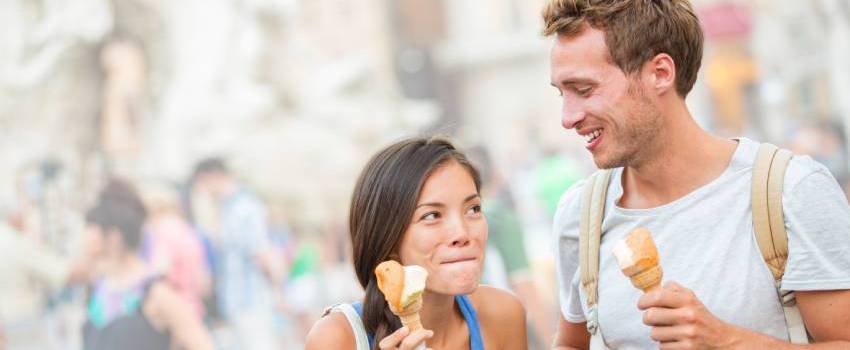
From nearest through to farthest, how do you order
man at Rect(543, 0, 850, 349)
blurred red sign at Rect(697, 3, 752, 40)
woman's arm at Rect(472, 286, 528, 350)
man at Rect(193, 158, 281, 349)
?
man at Rect(543, 0, 850, 349)
woman's arm at Rect(472, 286, 528, 350)
man at Rect(193, 158, 281, 349)
blurred red sign at Rect(697, 3, 752, 40)

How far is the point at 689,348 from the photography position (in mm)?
2102

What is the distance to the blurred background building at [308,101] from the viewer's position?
1058 cm

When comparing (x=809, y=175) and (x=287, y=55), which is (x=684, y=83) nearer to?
(x=809, y=175)

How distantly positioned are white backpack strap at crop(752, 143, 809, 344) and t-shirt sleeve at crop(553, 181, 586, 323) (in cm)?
49

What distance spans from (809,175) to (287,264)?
28.5 ft

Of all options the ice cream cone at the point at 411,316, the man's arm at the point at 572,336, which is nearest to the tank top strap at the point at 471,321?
the man's arm at the point at 572,336

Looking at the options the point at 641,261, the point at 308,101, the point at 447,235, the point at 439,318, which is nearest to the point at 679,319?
the point at 641,261

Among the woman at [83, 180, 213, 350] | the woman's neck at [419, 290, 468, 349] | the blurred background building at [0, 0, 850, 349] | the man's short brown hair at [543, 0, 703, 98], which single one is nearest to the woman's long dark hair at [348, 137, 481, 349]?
the woman's neck at [419, 290, 468, 349]

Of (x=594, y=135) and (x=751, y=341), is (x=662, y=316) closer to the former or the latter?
(x=751, y=341)

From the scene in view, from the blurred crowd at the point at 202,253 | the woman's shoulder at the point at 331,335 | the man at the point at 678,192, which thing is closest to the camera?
the man at the point at 678,192

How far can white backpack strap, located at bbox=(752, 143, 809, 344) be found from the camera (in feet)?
7.22

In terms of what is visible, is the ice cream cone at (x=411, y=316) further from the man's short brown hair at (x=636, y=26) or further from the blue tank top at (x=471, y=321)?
the man's short brown hair at (x=636, y=26)

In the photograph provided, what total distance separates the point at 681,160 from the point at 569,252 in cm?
38

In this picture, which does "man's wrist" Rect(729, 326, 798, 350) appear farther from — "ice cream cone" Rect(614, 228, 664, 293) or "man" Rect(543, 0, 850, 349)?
"ice cream cone" Rect(614, 228, 664, 293)
